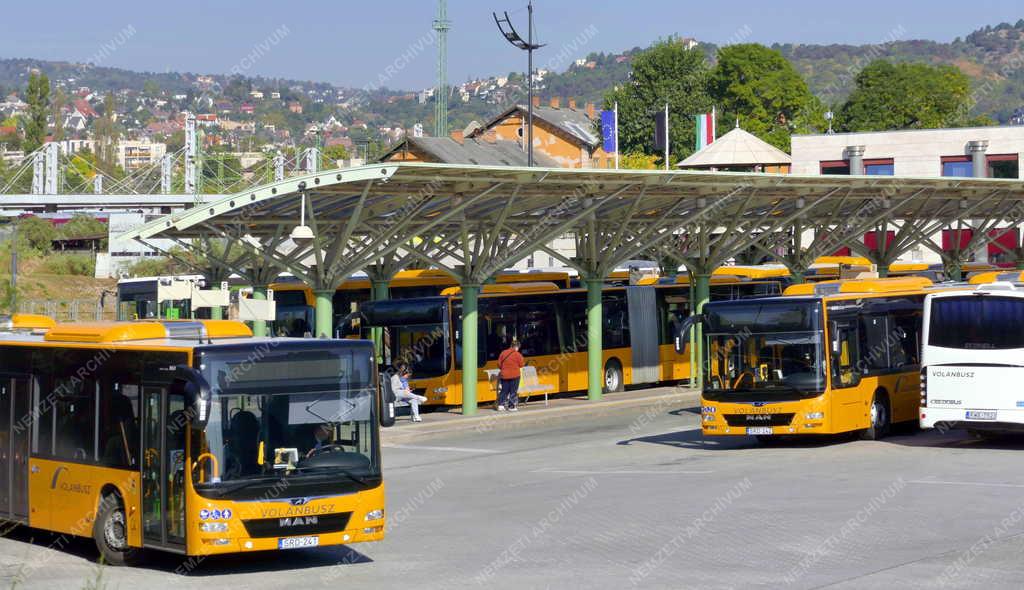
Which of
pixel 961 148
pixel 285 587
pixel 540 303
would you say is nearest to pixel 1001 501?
pixel 285 587

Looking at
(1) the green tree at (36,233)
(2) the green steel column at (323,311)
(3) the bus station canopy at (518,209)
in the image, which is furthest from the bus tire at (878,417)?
(1) the green tree at (36,233)

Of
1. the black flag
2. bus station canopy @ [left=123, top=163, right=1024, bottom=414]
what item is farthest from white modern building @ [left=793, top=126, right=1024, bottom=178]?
bus station canopy @ [left=123, top=163, right=1024, bottom=414]

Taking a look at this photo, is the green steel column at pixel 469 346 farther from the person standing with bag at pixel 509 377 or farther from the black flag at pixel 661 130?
the black flag at pixel 661 130

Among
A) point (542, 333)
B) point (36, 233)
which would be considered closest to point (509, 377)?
point (542, 333)

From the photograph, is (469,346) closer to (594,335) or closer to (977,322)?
(594,335)

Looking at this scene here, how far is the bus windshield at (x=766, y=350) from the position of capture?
22.0 m

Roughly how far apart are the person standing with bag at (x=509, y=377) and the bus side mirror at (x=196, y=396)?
734 inches

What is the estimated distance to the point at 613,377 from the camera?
119 feet

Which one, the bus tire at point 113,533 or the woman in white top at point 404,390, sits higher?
the woman in white top at point 404,390

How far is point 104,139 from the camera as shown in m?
166

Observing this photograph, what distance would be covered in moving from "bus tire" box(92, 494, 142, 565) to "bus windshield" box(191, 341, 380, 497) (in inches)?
60.4

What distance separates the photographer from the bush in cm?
7919

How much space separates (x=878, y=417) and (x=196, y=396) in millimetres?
14549

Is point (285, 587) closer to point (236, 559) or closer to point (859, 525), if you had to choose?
point (236, 559)
